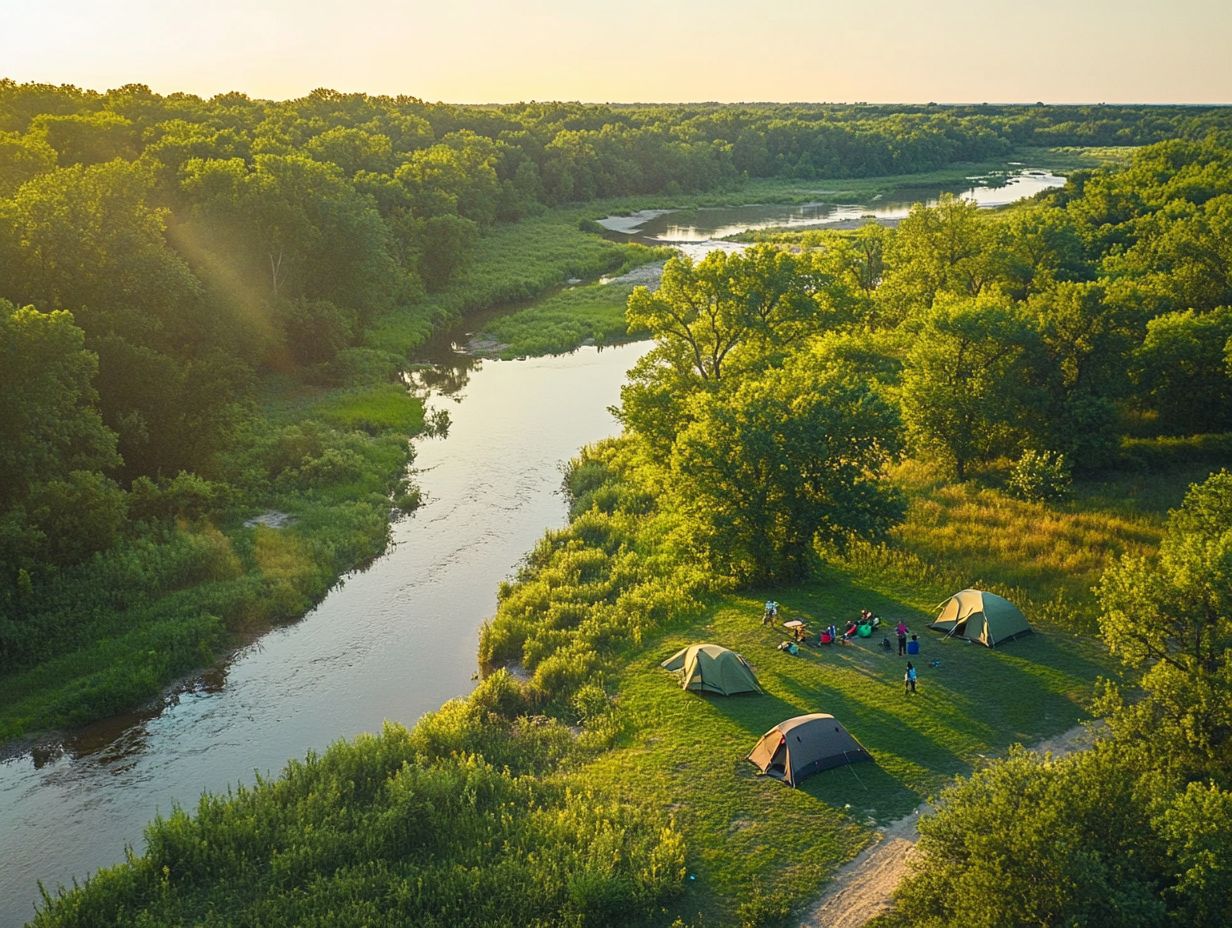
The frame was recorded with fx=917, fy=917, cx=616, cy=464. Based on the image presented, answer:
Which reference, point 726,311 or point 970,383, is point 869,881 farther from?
point 726,311

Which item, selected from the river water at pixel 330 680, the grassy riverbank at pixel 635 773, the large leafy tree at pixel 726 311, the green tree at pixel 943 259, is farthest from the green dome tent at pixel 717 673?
the green tree at pixel 943 259

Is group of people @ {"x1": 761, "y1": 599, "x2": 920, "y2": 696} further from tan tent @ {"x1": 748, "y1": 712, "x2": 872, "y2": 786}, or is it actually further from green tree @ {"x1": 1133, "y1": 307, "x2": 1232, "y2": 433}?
green tree @ {"x1": 1133, "y1": 307, "x2": 1232, "y2": 433}

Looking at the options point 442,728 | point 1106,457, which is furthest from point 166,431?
point 1106,457

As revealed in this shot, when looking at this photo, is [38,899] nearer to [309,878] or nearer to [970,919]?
[309,878]

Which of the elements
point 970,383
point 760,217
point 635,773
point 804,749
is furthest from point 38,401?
point 760,217

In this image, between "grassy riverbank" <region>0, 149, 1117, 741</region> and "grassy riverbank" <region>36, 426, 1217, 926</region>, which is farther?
"grassy riverbank" <region>0, 149, 1117, 741</region>

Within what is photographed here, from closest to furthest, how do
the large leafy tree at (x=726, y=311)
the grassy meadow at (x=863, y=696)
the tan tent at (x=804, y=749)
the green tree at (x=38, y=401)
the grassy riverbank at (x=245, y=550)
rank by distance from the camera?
the grassy meadow at (x=863, y=696) → the tan tent at (x=804, y=749) → the grassy riverbank at (x=245, y=550) → the green tree at (x=38, y=401) → the large leafy tree at (x=726, y=311)

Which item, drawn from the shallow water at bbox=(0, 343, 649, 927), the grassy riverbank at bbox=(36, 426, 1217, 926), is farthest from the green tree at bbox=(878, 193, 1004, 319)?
the grassy riverbank at bbox=(36, 426, 1217, 926)

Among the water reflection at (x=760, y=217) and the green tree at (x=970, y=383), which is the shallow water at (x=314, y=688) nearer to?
the green tree at (x=970, y=383)
